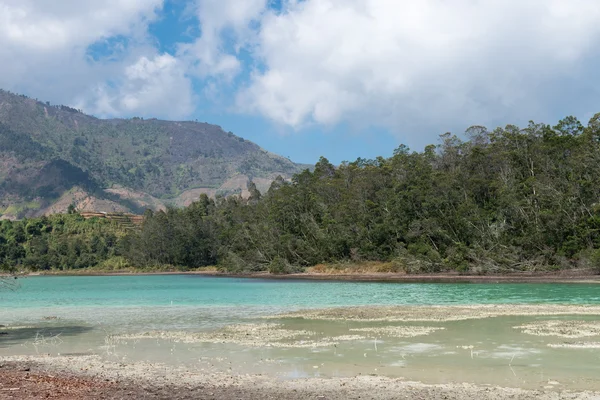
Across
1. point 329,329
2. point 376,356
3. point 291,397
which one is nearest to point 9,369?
point 291,397

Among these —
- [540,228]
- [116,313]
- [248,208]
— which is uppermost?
[248,208]

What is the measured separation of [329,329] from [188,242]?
11820 centimetres

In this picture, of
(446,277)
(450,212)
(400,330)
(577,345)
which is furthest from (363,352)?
(450,212)

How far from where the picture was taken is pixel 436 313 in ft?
100

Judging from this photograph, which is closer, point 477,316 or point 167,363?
point 167,363

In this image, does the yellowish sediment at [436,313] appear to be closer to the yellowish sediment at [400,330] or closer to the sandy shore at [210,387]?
the yellowish sediment at [400,330]

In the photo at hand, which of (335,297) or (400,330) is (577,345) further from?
(335,297)

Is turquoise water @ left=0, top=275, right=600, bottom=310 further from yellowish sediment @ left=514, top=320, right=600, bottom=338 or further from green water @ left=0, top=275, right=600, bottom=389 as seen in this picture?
yellowish sediment @ left=514, top=320, right=600, bottom=338

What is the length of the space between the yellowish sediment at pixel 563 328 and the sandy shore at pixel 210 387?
8759mm

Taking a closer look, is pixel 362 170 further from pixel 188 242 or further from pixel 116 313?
pixel 116 313

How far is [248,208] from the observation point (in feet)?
440

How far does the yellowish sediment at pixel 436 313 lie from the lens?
2887cm

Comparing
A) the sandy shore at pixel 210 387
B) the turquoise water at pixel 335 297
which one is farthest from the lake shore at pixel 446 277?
the sandy shore at pixel 210 387

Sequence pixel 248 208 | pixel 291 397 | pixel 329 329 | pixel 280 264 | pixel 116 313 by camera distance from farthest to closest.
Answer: pixel 248 208, pixel 280 264, pixel 116 313, pixel 329 329, pixel 291 397
